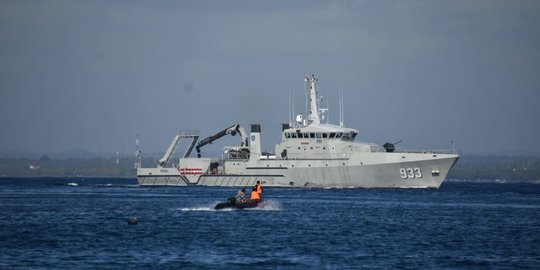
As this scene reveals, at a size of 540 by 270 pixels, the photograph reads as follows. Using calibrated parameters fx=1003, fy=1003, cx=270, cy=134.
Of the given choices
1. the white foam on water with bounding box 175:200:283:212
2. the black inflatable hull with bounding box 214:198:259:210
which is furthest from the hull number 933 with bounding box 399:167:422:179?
the black inflatable hull with bounding box 214:198:259:210

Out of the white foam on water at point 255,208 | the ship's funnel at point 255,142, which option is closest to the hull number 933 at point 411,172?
the ship's funnel at point 255,142

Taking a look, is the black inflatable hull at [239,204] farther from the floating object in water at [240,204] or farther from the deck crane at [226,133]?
the deck crane at [226,133]

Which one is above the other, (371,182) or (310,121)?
(310,121)

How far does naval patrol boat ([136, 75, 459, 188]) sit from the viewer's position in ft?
337

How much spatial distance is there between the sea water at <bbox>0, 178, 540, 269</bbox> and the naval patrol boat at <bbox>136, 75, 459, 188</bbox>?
18.2 meters

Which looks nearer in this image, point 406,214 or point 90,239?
point 90,239

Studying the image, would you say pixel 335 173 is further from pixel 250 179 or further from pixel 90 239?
pixel 90 239

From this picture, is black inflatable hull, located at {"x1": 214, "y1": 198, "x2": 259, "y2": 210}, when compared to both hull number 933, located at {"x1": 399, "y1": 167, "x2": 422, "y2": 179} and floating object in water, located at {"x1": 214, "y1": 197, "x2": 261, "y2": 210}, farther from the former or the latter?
hull number 933, located at {"x1": 399, "y1": 167, "x2": 422, "y2": 179}

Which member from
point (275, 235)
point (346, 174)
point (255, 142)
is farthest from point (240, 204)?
point (255, 142)

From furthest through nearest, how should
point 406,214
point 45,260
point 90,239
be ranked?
point 406,214
point 90,239
point 45,260

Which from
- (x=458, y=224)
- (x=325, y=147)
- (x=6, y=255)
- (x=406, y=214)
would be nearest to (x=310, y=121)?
(x=325, y=147)

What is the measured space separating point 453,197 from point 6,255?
5863cm

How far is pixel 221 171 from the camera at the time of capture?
11456cm

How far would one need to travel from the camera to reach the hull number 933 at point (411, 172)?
103 m
